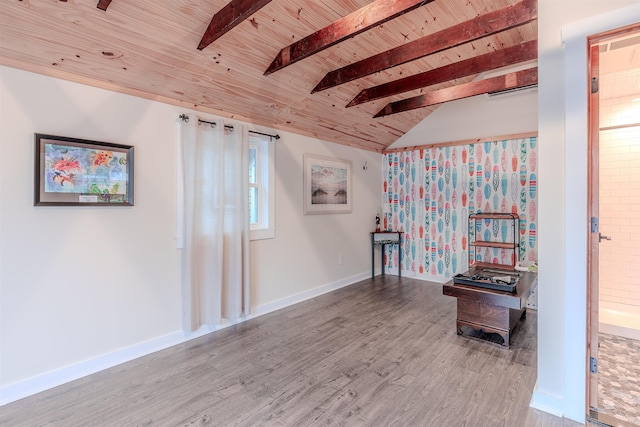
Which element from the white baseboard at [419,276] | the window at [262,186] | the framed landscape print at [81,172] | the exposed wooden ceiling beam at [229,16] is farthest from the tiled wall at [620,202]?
the framed landscape print at [81,172]

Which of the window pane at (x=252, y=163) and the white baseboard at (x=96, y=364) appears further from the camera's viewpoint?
the window pane at (x=252, y=163)

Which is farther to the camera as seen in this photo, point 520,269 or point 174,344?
point 520,269

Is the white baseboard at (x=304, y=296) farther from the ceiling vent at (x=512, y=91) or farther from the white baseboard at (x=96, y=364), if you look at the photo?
the ceiling vent at (x=512, y=91)

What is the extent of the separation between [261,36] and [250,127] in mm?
1085

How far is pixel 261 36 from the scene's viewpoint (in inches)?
93.4

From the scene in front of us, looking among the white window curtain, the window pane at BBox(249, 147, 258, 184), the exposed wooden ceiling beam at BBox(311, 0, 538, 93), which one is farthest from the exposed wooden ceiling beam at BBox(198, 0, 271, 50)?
the window pane at BBox(249, 147, 258, 184)

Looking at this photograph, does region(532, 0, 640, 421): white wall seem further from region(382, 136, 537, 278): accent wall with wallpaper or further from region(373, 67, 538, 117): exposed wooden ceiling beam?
region(382, 136, 537, 278): accent wall with wallpaper

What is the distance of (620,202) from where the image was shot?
10.7 ft

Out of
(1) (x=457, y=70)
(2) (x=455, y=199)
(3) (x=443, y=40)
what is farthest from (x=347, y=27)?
(2) (x=455, y=199)

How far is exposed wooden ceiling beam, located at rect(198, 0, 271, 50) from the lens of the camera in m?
1.81

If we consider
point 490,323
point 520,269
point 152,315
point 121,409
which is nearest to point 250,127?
point 152,315

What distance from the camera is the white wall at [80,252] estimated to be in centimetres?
196

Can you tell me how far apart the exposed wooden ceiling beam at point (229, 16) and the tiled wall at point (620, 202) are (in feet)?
12.4

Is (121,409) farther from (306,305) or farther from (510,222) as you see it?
(510,222)
